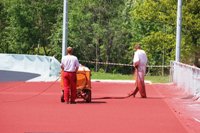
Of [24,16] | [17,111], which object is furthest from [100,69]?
[17,111]

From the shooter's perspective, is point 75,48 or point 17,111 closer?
point 17,111

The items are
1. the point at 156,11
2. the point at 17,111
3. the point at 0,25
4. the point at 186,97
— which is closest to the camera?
the point at 17,111

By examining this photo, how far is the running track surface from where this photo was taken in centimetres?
1277

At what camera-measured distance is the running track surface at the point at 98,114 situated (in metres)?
12.8

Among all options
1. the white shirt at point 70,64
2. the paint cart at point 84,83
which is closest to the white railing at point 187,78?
the paint cart at point 84,83

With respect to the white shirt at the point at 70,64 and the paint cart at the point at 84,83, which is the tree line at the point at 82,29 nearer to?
the paint cart at the point at 84,83

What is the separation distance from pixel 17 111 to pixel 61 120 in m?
2.33

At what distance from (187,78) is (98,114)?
8498mm

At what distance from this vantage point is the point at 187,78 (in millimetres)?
23312

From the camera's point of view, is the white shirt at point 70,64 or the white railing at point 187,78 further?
the white railing at point 187,78

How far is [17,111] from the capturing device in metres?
16.0

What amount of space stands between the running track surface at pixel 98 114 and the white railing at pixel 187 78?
0.44m

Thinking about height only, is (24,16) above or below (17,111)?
above

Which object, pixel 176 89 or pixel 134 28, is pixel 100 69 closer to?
pixel 134 28
